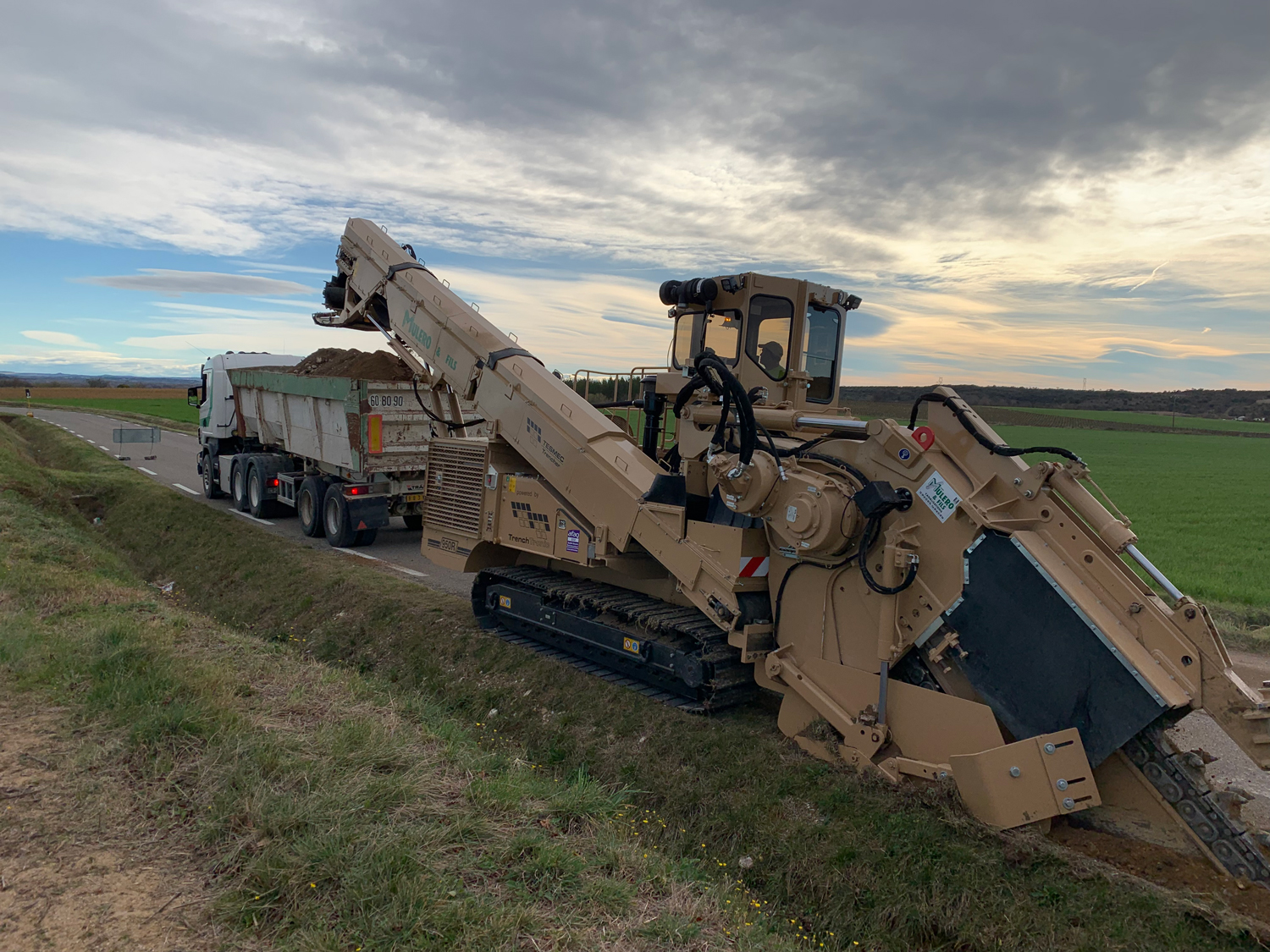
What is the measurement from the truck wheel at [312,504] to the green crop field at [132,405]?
37150mm

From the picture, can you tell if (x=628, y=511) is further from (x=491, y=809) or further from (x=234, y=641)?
(x=234, y=641)

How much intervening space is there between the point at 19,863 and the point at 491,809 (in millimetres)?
1985

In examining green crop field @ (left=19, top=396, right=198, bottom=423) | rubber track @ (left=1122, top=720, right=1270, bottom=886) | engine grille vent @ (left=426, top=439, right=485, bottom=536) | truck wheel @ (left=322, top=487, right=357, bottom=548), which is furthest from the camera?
green crop field @ (left=19, top=396, right=198, bottom=423)

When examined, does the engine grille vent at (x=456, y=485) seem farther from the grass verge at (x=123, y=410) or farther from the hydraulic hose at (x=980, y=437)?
the grass verge at (x=123, y=410)

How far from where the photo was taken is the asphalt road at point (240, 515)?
36.7 feet

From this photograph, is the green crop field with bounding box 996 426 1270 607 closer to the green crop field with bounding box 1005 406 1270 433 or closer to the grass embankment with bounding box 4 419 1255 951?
the grass embankment with bounding box 4 419 1255 951

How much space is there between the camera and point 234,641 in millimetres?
6836

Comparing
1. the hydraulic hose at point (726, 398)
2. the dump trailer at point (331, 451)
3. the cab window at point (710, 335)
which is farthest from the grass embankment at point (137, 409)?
the hydraulic hose at point (726, 398)

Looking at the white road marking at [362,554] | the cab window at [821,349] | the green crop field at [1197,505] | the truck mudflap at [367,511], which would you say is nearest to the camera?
the cab window at [821,349]

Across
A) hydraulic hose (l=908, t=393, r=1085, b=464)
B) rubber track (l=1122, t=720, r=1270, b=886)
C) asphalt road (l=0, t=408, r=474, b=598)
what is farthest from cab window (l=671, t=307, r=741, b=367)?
asphalt road (l=0, t=408, r=474, b=598)

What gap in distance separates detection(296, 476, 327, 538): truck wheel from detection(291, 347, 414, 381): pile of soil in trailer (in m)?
1.77

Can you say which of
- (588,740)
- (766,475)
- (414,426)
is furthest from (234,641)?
(414,426)

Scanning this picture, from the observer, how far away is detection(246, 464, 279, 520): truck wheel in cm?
1509

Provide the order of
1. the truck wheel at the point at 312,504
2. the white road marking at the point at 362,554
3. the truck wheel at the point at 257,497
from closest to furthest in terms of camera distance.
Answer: the white road marking at the point at 362,554, the truck wheel at the point at 312,504, the truck wheel at the point at 257,497
